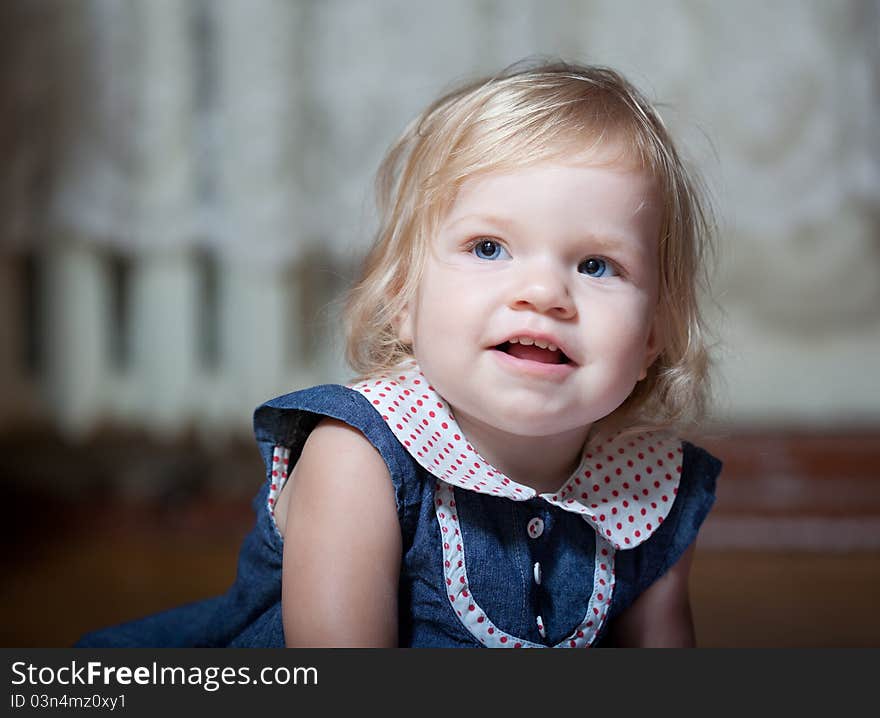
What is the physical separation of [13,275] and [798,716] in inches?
63.0

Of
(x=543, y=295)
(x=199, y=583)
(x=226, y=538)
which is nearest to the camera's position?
(x=543, y=295)

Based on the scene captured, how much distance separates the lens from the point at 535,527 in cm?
77

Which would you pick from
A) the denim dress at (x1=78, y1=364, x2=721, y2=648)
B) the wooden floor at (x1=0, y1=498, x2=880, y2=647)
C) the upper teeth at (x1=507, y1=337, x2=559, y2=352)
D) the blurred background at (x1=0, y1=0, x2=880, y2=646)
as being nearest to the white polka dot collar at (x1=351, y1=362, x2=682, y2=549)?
the denim dress at (x1=78, y1=364, x2=721, y2=648)

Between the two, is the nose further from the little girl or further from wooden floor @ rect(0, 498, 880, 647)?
wooden floor @ rect(0, 498, 880, 647)

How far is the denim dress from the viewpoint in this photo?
0.73 meters

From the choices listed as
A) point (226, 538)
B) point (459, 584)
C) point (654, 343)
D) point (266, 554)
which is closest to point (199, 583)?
point (226, 538)

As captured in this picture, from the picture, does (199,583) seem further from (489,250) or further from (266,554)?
(489,250)

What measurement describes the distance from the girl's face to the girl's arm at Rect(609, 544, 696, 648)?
0.22 m

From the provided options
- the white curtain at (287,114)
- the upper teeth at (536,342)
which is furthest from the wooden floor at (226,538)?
the upper teeth at (536,342)

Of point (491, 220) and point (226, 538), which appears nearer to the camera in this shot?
point (491, 220)

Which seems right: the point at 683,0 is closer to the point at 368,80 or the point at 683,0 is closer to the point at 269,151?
the point at 368,80

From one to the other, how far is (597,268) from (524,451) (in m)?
0.16

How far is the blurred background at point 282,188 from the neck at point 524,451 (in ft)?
2.54

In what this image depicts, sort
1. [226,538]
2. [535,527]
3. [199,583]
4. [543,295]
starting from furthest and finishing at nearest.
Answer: [226,538], [199,583], [535,527], [543,295]
